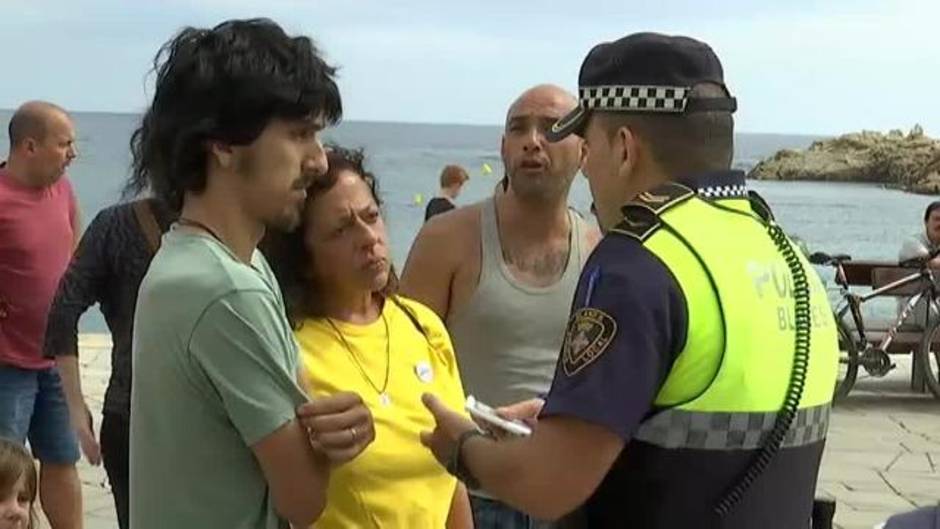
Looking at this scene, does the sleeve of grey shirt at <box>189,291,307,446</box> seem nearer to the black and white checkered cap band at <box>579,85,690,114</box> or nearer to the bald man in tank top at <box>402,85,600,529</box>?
the black and white checkered cap band at <box>579,85,690,114</box>

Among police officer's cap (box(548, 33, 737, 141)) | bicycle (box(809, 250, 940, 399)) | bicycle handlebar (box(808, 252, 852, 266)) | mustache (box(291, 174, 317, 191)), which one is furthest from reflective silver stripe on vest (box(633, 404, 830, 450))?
bicycle handlebar (box(808, 252, 852, 266))

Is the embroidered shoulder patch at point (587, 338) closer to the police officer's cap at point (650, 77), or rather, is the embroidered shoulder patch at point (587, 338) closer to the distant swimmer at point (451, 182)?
the police officer's cap at point (650, 77)

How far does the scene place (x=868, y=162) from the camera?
88.2 meters

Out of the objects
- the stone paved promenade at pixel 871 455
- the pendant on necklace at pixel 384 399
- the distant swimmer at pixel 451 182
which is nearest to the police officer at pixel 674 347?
the pendant on necklace at pixel 384 399

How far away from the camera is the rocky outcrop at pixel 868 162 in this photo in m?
76.4

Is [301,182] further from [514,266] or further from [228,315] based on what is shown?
[514,266]

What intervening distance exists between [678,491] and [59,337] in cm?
316

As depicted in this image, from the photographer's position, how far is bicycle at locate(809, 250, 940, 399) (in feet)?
37.9

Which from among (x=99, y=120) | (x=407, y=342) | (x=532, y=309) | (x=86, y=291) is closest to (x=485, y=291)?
(x=532, y=309)

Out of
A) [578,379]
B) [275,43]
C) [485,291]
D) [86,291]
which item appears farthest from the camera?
[86,291]

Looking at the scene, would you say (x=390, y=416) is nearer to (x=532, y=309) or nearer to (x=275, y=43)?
(x=275, y=43)

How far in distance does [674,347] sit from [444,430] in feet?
1.63

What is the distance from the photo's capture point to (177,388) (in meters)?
2.27

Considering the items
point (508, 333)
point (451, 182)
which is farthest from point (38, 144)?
point (451, 182)
